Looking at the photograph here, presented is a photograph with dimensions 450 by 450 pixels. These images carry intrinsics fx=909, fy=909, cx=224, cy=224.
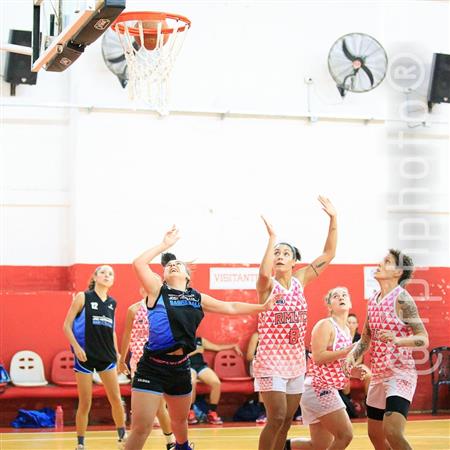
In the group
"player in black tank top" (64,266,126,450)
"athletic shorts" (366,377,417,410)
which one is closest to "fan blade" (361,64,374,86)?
"player in black tank top" (64,266,126,450)

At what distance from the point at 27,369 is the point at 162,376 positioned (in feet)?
21.7

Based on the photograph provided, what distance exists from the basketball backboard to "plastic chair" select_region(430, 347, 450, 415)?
28.1ft

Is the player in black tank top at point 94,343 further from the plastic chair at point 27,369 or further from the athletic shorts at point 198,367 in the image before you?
the plastic chair at point 27,369

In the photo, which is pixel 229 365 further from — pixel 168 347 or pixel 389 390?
pixel 389 390

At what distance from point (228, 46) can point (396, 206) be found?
12.5 feet

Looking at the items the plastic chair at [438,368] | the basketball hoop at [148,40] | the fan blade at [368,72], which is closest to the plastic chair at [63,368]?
the basketball hoop at [148,40]

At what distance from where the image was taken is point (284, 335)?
8219 mm

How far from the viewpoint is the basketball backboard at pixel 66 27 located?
653cm

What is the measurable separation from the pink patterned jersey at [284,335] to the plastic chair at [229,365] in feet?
18.9

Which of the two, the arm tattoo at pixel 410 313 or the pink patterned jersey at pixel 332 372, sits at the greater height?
the arm tattoo at pixel 410 313

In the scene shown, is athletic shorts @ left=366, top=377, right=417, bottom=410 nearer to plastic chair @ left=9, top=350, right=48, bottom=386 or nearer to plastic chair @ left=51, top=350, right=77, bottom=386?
plastic chair @ left=51, top=350, right=77, bottom=386

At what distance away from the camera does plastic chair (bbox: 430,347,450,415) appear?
561 inches

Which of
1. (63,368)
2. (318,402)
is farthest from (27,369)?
(318,402)

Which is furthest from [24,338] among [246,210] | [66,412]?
[246,210]
